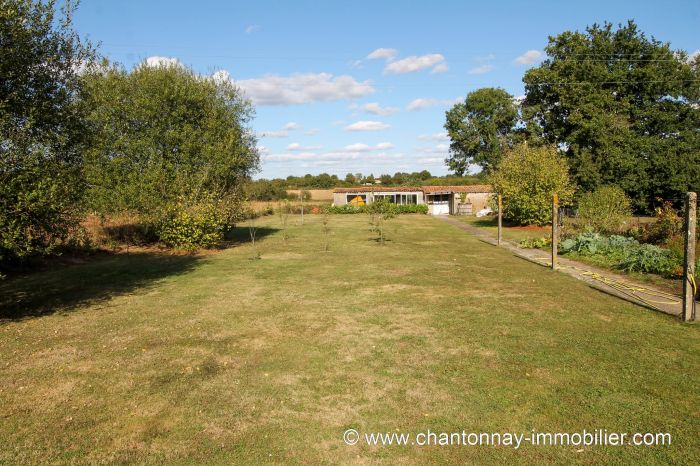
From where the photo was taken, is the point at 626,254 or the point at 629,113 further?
the point at 629,113

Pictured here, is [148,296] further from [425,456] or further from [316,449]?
[425,456]

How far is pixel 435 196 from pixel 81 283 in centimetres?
4688

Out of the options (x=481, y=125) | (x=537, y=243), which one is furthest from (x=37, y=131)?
(x=481, y=125)

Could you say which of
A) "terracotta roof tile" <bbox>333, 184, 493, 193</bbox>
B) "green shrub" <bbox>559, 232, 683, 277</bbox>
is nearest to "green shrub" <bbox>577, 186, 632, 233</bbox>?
"green shrub" <bbox>559, 232, 683, 277</bbox>

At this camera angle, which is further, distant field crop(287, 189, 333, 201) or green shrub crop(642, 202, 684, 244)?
distant field crop(287, 189, 333, 201)

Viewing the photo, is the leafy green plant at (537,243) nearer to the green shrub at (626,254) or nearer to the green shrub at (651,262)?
the green shrub at (626,254)

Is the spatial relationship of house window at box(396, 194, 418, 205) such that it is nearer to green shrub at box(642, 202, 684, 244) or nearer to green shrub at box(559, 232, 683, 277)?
green shrub at box(559, 232, 683, 277)

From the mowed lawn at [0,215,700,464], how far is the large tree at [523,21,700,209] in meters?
29.7

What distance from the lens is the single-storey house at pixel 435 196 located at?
5050 centimetres

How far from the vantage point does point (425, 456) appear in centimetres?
382

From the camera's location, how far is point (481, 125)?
56.5 metres

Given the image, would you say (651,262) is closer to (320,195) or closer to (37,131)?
(37,131)

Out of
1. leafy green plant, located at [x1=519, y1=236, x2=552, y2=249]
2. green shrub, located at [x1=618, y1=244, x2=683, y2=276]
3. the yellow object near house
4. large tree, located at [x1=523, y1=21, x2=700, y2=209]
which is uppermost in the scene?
large tree, located at [x1=523, y1=21, x2=700, y2=209]

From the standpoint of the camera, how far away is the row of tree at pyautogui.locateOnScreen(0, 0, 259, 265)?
310 inches
